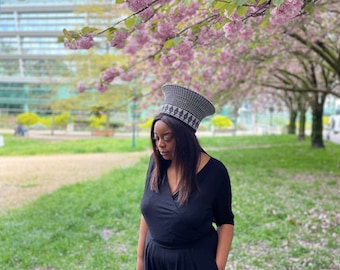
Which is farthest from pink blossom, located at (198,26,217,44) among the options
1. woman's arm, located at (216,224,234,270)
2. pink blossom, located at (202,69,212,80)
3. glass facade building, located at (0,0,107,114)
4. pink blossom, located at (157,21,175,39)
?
glass facade building, located at (0,0,107,114)

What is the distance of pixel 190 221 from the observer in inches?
47.9

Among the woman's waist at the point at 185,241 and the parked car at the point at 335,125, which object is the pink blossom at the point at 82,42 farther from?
the parked car at the point at 335,125

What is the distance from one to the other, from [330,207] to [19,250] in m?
3.52

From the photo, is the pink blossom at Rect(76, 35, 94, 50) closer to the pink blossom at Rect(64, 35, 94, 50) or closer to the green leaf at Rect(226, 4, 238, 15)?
the pink blossom at Rect(64, 35, 94, 50)

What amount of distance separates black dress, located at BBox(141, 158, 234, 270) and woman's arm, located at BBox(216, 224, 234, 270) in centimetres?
2

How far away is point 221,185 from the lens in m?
1.27

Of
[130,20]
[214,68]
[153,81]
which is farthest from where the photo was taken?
[153,81]

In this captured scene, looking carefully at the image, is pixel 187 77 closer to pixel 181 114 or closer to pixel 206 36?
pixel 206 36

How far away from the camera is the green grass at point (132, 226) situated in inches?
111

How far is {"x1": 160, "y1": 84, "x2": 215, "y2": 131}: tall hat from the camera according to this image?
4.18ft

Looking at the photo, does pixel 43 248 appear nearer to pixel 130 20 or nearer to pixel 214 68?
pixel 130 20

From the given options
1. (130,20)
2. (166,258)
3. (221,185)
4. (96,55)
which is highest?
(96,55)

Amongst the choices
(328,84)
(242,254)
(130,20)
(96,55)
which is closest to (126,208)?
(242,254)

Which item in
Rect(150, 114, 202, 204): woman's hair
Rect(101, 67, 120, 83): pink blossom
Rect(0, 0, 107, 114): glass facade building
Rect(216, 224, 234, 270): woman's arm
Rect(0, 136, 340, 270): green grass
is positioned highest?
Rect(0, 0, 107, 114): glass facade building
